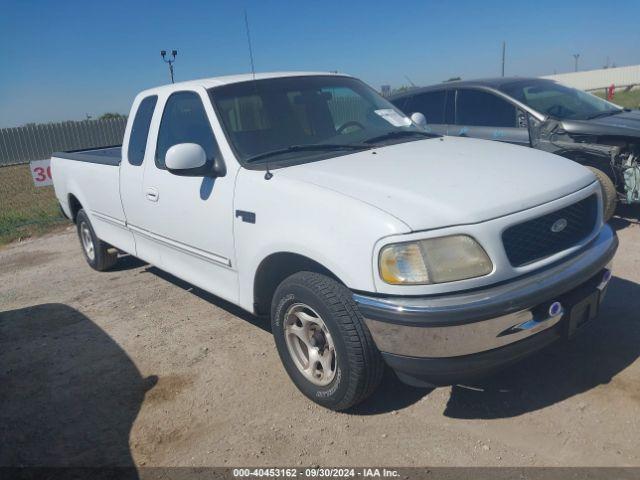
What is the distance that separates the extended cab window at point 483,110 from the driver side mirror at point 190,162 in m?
4.25

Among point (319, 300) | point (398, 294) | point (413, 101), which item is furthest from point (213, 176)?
point (413, 101)

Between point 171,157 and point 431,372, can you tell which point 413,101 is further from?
point 431,372

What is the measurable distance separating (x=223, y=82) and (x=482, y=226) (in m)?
2.31

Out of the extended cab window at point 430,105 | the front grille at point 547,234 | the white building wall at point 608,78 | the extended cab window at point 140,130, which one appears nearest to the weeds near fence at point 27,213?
the extended cab window at point 140,130

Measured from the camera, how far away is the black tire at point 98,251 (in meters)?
6.04

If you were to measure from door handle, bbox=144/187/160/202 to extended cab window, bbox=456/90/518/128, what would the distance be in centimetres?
426

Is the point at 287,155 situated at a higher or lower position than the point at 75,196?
higher

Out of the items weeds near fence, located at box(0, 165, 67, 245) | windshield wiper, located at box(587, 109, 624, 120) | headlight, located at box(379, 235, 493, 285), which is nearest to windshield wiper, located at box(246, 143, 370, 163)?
headlight, located at box(379, 235, 493, 285)

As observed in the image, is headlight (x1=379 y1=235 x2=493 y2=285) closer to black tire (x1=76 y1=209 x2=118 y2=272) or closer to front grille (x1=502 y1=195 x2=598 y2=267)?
front grille (x1=502 y1=195 x2=598 y2=267)

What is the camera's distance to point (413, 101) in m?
7.51

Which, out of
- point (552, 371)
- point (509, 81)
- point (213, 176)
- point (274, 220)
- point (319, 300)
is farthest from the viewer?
point (509, 81)

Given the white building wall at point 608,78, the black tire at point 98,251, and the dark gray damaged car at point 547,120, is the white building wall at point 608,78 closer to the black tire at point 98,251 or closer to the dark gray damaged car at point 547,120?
the dark gray damaged car at point 547,120

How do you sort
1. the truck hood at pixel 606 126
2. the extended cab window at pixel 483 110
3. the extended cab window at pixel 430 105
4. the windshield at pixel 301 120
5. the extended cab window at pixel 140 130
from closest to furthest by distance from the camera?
the windshield at pixel 301 120 < the extended cab window at pixel 140 130 < the truck hood at pixel 606 126 < the extended cab window at pixel 483 110 < the extended cab window at pixel 430 105

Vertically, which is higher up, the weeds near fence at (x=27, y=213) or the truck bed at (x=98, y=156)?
the truck bed at (x=98, y=156)
